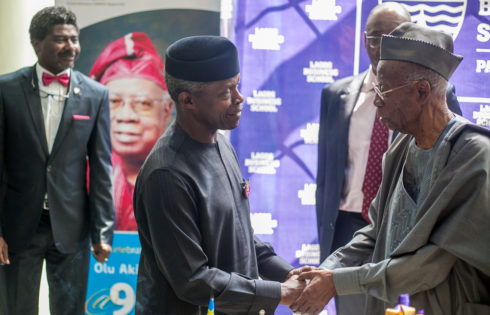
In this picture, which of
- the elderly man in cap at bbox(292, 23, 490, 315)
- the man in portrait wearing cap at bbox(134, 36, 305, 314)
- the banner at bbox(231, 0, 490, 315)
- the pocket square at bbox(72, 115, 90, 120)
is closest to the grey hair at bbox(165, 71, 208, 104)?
the man in portrait wearing cap at bbox(134, 36, 305, 314)

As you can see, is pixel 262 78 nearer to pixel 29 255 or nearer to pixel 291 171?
pixel 291 171

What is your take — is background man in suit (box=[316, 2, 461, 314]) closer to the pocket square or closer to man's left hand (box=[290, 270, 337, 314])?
man's left hand (box=[290, 270, 337, 314])

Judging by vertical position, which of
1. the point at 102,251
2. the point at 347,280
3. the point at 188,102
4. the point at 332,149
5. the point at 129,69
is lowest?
the point at 102,251

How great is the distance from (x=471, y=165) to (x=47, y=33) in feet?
9.36

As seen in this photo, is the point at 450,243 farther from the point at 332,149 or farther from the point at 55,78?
the point at 55,78

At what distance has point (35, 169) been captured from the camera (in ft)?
14.0

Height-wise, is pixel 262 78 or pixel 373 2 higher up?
pixel 373 2

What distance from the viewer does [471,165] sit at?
8.43 ft

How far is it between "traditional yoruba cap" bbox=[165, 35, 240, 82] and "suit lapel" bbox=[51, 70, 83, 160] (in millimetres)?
1620

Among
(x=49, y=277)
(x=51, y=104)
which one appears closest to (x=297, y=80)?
(x=51, y=104)

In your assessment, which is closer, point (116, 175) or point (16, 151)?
point (16, 151)

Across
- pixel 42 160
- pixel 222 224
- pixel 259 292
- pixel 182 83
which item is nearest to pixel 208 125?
pixel 182 83

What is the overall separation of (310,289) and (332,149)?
1.55m

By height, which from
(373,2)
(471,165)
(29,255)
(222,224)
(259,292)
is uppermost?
(373,2)
